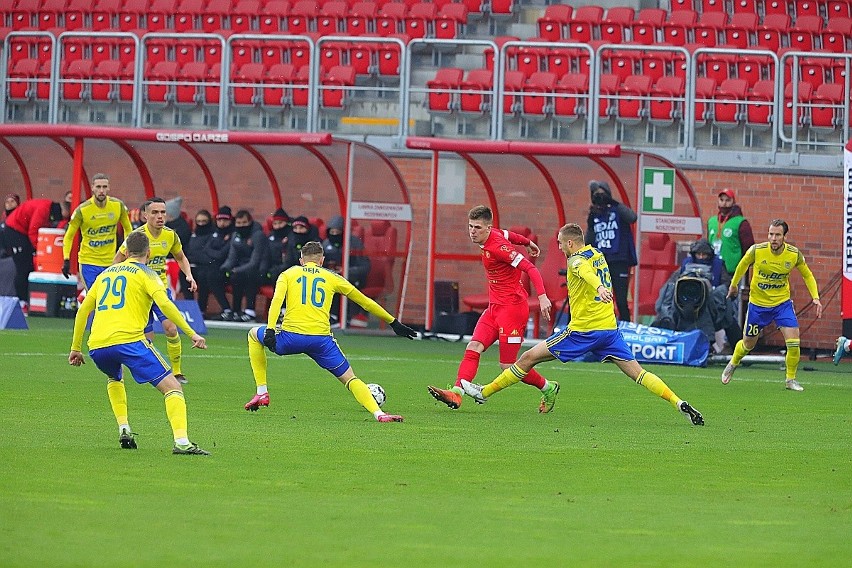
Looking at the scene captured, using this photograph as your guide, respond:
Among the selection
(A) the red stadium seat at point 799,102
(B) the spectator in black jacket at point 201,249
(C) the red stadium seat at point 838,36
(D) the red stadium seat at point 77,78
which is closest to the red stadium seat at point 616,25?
(C) the red stadium seat at point 838,36

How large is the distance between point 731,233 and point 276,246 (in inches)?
262

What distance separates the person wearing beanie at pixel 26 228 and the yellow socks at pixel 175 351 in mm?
9225

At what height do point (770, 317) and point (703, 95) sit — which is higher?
point (703, 95)

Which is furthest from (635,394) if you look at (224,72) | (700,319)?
(224,72)

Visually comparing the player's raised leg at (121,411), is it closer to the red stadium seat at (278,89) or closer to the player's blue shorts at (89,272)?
the player's blue shorts at (89,272)

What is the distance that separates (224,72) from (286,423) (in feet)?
41.2

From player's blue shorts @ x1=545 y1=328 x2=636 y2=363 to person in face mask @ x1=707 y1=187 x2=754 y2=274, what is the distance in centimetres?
829

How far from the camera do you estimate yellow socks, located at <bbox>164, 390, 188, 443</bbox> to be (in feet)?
31.5

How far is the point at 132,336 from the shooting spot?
9.82m

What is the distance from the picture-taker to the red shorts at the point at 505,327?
1341cm

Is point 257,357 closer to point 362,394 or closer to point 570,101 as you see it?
point 362,394

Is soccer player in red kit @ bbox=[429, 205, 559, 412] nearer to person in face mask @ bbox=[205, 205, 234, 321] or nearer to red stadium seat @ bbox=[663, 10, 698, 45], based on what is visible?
person in face mask @ bbox=[205, 205, 234, 321]

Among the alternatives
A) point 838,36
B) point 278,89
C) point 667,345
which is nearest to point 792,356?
point 667,345

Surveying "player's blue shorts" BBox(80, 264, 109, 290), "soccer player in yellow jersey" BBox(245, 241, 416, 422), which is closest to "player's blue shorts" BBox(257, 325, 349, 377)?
"soccer player in yellow jersey" BBox(245, 241, 416, 422)
